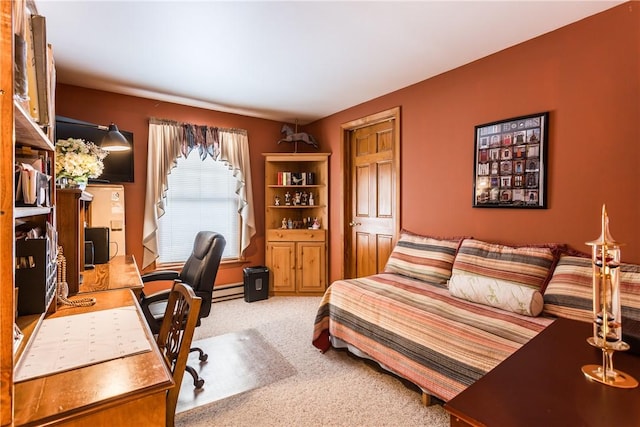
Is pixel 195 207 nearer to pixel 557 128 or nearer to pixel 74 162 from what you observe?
pixel 74 162

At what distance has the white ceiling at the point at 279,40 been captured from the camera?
2.13 m

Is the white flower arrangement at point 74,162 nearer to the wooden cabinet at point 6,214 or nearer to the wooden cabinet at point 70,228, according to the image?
the wooden cabinet at point 70,228

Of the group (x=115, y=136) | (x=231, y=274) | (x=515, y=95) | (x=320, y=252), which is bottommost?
(x=231, y=274)

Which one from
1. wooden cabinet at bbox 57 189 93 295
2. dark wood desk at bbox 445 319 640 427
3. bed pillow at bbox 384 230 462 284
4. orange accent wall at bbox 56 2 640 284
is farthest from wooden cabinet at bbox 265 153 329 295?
dark wood desk at bbox 445 319 640 427

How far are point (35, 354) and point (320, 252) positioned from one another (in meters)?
3.61

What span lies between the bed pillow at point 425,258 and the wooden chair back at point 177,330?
205cm

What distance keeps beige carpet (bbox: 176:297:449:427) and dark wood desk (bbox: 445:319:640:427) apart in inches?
46.5

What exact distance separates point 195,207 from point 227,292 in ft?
4.05

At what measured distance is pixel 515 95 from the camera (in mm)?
2637

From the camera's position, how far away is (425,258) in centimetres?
294

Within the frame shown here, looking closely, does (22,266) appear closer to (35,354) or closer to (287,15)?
(35,354)

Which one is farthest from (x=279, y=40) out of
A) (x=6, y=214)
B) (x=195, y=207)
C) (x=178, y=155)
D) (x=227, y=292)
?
(x=227, y=292)

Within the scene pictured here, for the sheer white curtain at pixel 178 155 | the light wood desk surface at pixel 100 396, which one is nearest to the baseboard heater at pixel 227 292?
the sheer white curtain at pixel 178 155

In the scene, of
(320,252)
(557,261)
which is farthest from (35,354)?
(320,252)
